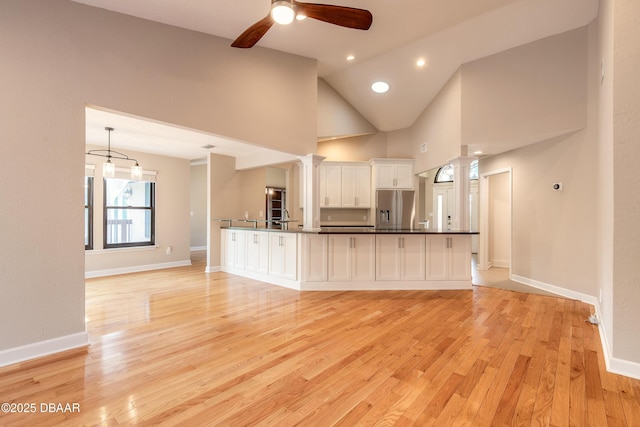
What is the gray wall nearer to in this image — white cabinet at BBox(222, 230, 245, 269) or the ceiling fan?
the ceiling fan

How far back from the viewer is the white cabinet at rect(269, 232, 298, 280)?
466 centimetres

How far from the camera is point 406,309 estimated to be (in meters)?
3.61

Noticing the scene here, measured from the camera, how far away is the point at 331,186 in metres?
7.10

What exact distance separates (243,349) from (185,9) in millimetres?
3403

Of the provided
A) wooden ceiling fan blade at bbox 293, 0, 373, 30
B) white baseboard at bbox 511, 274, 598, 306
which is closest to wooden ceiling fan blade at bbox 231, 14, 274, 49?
wooden ceiling fan blade at bbox 293, 0, 373, 30

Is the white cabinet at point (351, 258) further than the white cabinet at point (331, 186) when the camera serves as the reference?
No

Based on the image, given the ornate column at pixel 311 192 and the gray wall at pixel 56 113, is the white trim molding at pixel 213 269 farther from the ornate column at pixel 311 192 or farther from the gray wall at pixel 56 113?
the gray wall at pixel 56 113

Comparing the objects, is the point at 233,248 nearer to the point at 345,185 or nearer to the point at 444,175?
the point at 345,185

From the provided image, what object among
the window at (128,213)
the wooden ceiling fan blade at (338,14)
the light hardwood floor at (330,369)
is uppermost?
Result: the wooden ceiling fan blade at (338,14)

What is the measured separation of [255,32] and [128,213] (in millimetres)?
5181

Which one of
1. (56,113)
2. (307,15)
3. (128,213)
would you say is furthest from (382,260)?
(128,213)

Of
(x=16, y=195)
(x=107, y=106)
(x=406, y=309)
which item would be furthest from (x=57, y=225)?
(x=406, y=309)

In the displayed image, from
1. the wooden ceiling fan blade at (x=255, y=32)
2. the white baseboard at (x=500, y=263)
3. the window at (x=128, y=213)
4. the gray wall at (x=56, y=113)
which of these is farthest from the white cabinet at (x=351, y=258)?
the window at (x=128, y=213)

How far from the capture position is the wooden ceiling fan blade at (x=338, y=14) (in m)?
2.46
